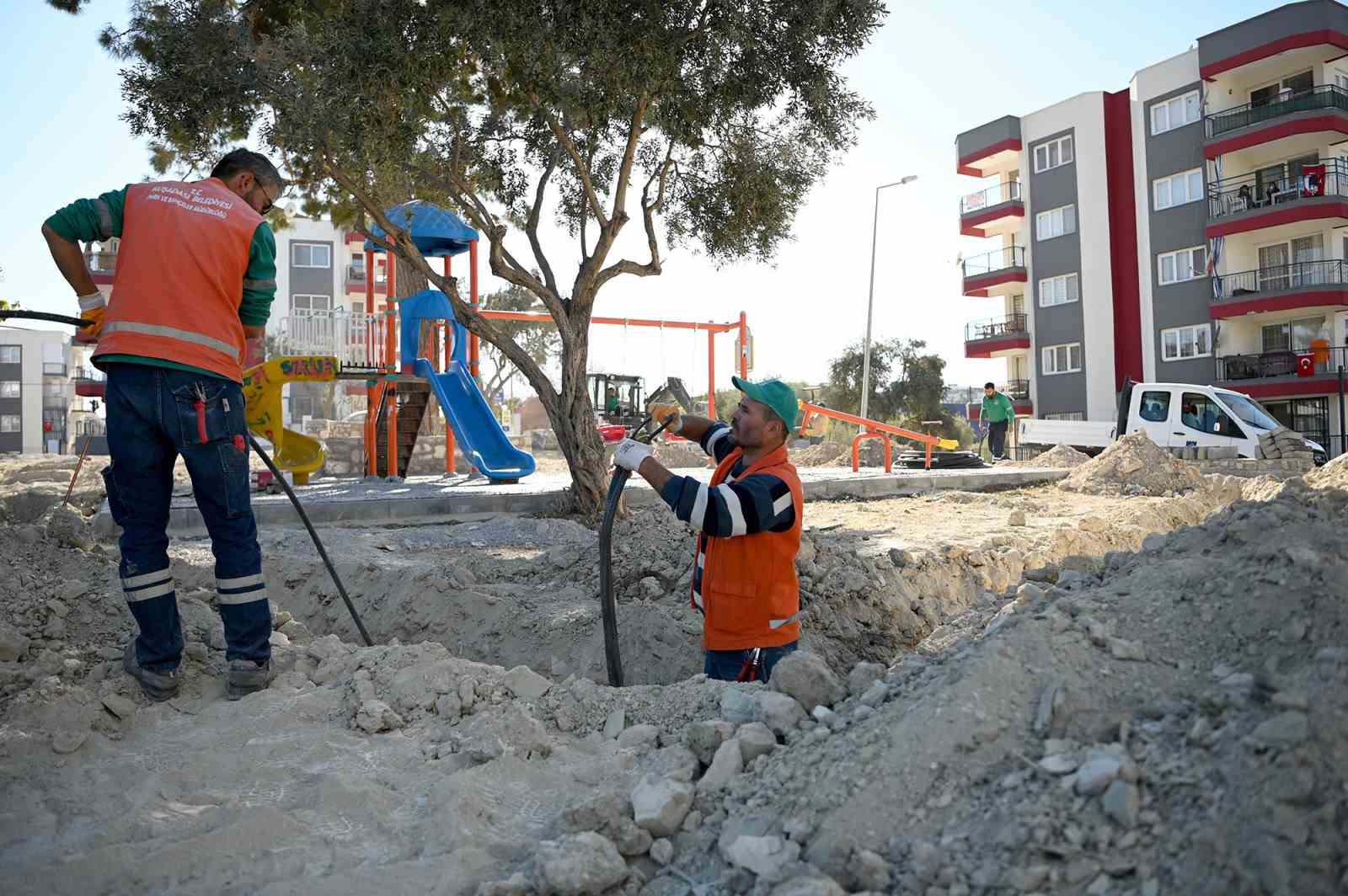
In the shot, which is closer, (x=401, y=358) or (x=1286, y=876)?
(x=1286, y=876)

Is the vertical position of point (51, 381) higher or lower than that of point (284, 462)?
higher

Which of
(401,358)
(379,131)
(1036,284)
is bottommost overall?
(401,358)

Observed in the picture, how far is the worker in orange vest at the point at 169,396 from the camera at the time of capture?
3.08 m

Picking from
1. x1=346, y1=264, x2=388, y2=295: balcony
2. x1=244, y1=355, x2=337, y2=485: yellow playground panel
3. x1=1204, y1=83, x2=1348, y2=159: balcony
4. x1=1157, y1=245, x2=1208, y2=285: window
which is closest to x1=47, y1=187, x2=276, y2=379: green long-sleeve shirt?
x1=244, y1=355, x2=337, y2=485: yellow playground panel

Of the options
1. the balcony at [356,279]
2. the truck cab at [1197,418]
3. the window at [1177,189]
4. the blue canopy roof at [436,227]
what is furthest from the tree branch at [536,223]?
the balcony at [356,279]

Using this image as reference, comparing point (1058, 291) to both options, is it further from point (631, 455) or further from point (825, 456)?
point (631, 455)

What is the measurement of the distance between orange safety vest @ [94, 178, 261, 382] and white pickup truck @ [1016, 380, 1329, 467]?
49.6ft

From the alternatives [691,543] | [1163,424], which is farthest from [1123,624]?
[1163,424]

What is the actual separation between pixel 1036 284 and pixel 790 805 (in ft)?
109

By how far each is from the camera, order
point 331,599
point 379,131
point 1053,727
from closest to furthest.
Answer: point 1053,727 < point 331,599 < point 379,131

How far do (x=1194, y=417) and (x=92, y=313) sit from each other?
16.5m

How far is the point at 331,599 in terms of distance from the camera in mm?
5770

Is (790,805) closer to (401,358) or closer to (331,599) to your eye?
(331,599)

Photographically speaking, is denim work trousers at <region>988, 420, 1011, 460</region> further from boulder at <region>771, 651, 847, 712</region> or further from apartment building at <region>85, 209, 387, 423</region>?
apartment building at <region>85, 209, 387, 423</region>
